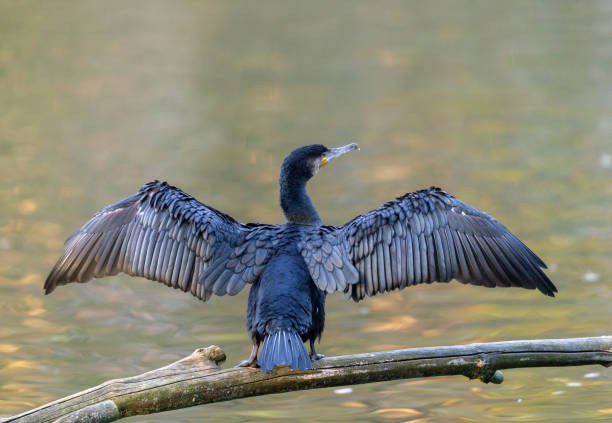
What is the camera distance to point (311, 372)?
492 centimetres

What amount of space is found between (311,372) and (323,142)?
8895 millimetres

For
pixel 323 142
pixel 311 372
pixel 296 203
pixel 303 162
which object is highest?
pixel 323 142

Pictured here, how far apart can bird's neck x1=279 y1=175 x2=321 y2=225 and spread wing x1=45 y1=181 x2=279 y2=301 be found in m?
0.15

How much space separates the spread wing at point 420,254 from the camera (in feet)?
A: 17.1

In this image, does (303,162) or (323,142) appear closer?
(303,162)

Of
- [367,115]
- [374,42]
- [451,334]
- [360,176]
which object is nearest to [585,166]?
[360,176]

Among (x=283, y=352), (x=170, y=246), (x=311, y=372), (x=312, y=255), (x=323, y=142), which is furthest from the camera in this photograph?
(x=323, y=142)

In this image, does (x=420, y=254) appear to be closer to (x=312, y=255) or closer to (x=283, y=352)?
(x=312, y=255)

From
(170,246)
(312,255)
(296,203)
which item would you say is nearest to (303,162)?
(296,203)

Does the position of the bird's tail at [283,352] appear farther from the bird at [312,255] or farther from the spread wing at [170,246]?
the spread wing at [170,246]

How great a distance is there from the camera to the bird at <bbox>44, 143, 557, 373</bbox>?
514cm

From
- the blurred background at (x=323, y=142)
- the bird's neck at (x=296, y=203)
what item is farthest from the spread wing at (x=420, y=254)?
the blurred background at (x=323, y=142)

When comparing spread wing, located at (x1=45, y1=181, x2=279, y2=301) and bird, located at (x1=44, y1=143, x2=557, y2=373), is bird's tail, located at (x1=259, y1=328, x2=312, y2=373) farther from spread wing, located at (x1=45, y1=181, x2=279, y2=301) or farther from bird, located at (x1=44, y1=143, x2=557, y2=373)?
spread wing, located at (x1=45, y1=181, x2=279, y2=301)

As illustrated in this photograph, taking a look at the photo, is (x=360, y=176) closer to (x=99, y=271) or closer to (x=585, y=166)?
(x=585, y=166)
